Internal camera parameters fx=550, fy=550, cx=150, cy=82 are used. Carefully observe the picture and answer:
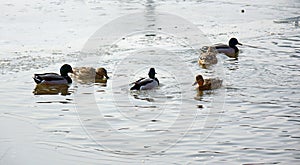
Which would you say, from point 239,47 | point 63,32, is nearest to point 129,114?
point 239,47

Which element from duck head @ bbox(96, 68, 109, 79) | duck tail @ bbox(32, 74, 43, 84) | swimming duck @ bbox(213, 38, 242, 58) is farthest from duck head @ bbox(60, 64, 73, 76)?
swimming duck @ bbox(213, 38, 242, 58)

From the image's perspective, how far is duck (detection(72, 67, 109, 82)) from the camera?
1313 cm

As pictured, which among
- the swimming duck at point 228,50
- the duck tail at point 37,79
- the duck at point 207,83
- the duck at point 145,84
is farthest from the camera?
the swimming duck at point 228,50

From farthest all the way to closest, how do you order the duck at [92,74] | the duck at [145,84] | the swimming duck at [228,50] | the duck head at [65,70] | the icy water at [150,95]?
1. the swimming duck at [228,50]
2. the duck head at [65,70]
3. the duck at [92,74]
4. the duck at [145,84]
5. the icy water at [150,95]

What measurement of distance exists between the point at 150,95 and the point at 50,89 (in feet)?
8.17

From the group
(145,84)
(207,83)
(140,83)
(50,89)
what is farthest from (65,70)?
(207,83)

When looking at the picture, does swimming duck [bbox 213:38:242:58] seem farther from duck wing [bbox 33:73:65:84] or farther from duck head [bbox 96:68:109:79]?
duck wing [bbox 33:73:65:84]

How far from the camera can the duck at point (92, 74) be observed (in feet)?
43.1

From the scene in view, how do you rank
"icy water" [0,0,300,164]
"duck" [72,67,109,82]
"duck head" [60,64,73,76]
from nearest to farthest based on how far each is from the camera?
"icy water" [0,0,300,164] < "duck" [72,67,109,82] < "duck head" [60,64,73,76]

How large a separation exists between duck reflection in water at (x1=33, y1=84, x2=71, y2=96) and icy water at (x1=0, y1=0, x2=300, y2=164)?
142mm

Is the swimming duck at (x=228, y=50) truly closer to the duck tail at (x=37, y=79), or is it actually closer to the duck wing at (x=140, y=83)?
the duck wing at (x=140, y=83)

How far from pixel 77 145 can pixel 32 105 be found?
9.56ft

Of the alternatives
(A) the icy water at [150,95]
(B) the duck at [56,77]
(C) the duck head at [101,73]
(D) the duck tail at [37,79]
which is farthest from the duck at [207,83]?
(D) the duck tail at [37,79]

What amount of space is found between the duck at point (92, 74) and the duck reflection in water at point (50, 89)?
0.57 metres
